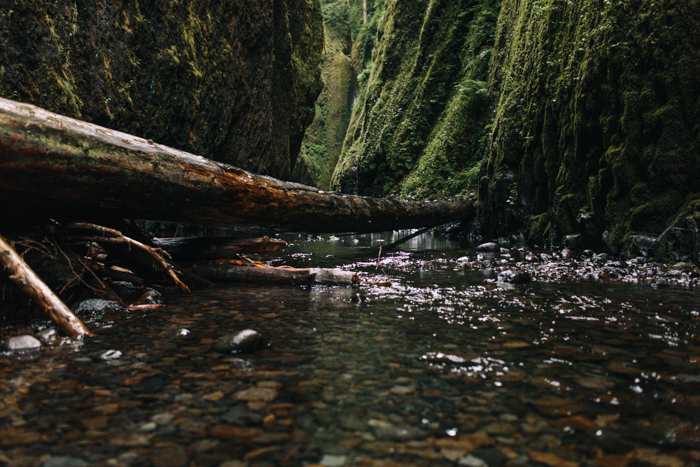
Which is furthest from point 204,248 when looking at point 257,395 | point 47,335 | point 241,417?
point 241,417

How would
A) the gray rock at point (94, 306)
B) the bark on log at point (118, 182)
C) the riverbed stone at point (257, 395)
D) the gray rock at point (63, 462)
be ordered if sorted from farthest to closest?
→ the gray rock at point (94, 306) < the bark on log at point (118, 182) < the riverbed stone at point (257, 395) < the gray rock at point (63, 462)

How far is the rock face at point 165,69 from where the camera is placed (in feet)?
17.6

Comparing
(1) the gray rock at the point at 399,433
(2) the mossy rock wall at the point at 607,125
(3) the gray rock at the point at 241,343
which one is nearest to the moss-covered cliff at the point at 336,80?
(2) the mossy rock wall at the point at 607,125

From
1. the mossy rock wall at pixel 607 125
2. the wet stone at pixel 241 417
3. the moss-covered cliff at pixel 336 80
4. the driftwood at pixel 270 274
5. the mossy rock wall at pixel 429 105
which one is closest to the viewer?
the wet stone at pixel 241 417

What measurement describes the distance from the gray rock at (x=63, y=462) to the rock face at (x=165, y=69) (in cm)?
575

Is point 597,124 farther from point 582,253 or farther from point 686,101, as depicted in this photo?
point 582,253

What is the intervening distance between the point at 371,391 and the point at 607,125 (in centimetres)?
543

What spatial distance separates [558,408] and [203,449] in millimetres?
1396

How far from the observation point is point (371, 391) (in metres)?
1.67

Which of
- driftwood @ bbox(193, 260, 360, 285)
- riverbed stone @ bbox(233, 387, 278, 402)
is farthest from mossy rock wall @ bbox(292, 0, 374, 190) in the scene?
riverbed stone @ bbox(233, 387, 278, 402)

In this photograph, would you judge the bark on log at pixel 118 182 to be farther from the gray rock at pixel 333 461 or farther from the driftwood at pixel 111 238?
the gray rock at pixel 333 461

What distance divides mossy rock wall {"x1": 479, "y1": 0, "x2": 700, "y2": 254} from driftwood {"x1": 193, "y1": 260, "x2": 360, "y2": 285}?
3894 millimetres

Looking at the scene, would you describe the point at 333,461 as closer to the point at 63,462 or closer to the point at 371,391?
the point at 371,391

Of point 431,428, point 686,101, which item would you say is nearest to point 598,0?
point 686,101
